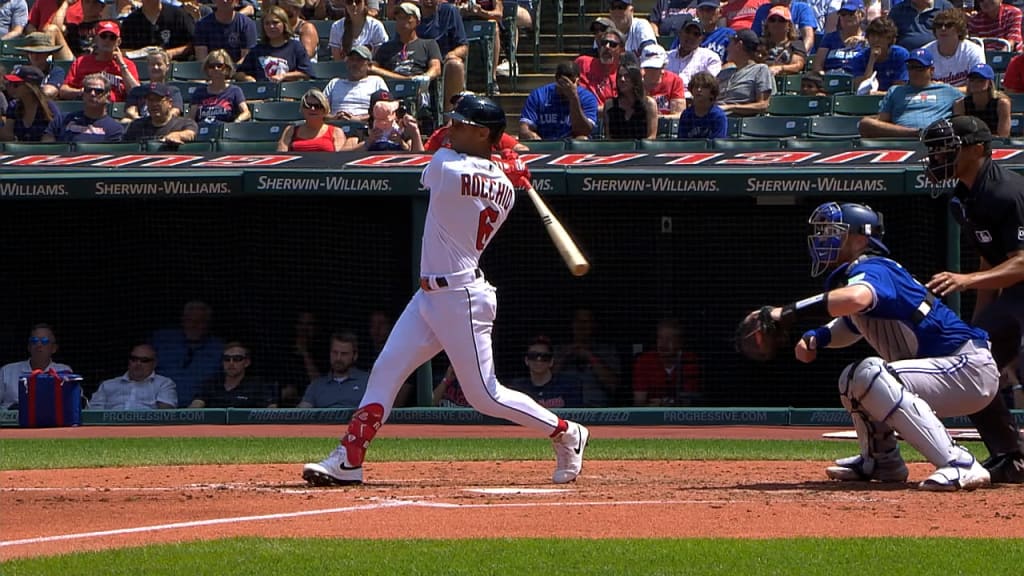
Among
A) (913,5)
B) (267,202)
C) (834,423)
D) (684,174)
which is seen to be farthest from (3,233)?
(913,5)

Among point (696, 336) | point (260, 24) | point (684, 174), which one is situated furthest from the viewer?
point (260, 24)

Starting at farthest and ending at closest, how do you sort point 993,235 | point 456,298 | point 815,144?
point 815,144 → point 993,235 → point 456,298

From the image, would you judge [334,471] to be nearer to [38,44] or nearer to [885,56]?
[885,56]

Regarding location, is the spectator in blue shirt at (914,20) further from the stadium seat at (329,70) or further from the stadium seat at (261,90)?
the stadium seat at (261,90)

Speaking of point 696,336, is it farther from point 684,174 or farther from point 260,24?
point 260,24

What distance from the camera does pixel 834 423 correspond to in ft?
34.1

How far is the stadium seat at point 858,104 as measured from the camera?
38.4 feet

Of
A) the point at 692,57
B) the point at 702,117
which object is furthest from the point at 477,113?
the point at 692,57

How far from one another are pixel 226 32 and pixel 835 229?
30.5 ft

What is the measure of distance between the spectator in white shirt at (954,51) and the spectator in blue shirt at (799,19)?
5.68ft

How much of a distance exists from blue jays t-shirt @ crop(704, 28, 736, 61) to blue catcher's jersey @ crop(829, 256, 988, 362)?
7280 millimetres

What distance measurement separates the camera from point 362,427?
604 centimetres

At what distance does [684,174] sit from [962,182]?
12.6ft

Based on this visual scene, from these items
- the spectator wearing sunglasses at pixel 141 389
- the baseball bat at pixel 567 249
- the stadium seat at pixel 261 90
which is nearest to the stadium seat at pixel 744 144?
the stadium seat at pixel 261 90
